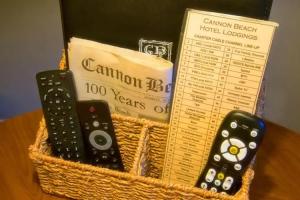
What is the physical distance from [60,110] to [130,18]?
0.59 ft

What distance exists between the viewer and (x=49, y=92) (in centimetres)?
67

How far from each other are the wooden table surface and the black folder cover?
0.69 feet

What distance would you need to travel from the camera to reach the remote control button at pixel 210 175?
2.05ft

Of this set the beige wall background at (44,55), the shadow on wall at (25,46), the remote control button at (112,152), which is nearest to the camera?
the remote control button at (112,152)

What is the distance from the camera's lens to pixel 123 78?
2.25 feet

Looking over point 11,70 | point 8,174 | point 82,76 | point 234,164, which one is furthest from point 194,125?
point 11,70

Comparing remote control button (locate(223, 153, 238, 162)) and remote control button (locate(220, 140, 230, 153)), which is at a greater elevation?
remote control button (locate(220, 140, 230, 153))

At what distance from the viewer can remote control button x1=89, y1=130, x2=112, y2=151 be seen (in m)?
0.68

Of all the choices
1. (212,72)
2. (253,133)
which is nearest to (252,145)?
(253,133)

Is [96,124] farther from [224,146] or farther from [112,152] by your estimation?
[224,146]

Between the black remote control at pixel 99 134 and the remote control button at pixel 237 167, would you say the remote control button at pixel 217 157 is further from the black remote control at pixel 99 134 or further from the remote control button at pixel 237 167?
the black remote control at pixel 99 134

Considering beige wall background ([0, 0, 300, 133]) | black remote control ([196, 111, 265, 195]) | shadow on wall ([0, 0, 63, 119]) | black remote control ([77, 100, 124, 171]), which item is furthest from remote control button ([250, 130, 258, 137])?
shadow on wall ([0, 0, 63, 119])

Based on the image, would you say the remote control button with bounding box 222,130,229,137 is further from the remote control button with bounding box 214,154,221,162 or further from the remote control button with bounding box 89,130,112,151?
the remote control button with bounding box 89,130,112,151

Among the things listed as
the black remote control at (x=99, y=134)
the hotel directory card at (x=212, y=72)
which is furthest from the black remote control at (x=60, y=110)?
the hotel directory card at (x=212, y=72)
